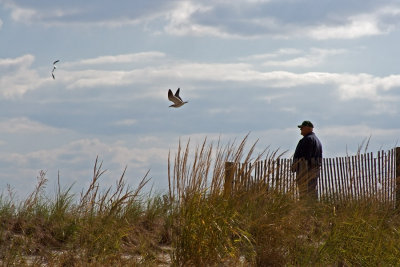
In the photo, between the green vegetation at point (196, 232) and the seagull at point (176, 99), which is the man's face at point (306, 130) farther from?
the seagull at point (176, 99)

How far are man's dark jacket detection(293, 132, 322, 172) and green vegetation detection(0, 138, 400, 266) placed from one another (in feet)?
12.3

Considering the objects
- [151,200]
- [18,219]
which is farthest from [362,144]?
[18,219]

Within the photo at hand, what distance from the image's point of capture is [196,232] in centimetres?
504

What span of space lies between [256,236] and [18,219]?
104 inches

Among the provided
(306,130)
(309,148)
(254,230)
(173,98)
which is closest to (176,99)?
(173,98)

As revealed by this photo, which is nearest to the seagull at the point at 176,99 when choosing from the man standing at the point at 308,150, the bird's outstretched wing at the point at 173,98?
the bird's outstretched wing at the point at 173,98

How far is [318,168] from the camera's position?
450 inches

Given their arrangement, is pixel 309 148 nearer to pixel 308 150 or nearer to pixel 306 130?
pixel 308 150

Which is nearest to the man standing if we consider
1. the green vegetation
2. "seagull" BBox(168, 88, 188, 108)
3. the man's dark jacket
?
the man's dark jacket

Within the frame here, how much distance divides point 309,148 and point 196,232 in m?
6.28

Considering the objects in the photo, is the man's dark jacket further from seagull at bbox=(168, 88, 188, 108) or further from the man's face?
seagull at bbox=(168, 88, 188, 108)

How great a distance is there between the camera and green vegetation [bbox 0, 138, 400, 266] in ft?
16.7

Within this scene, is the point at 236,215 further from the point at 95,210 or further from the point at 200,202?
the point at 95,210

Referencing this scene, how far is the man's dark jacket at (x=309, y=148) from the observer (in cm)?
1089
